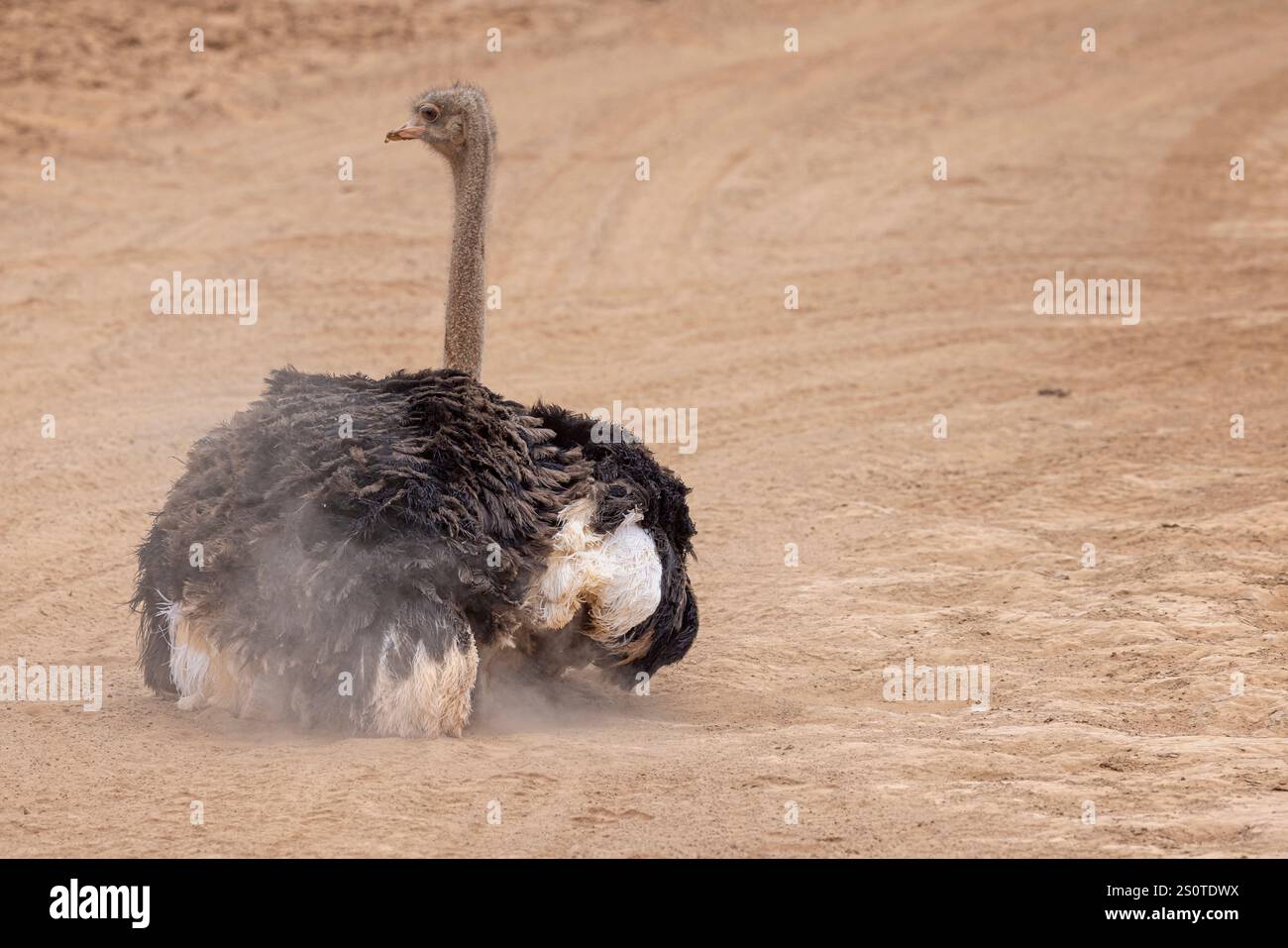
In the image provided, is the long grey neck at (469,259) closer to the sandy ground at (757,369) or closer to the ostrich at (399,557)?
the ostrich at (399,557)

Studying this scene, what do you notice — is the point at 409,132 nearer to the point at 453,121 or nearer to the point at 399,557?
the point at 453,121

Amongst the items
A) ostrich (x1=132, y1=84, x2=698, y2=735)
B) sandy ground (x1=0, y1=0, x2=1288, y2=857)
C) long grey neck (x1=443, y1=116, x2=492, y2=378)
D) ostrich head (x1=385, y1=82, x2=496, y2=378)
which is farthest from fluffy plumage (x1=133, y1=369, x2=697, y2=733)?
ostrich head (x1=385, y1=82, x2=496, y2=378)

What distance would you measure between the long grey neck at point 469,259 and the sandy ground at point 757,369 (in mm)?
1553

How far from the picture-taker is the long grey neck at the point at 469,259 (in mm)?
7605

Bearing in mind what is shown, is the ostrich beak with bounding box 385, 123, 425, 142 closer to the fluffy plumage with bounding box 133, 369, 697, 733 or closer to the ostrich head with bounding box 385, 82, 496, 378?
the ostrich head with bounding box 385, 82, 496, 378

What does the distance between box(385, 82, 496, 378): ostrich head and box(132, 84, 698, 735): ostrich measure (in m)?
0.82

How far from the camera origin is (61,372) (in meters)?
11.3

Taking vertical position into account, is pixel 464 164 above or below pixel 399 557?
above

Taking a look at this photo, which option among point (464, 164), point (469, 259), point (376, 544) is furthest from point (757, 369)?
point (376, 544)

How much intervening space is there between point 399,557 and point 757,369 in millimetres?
6246

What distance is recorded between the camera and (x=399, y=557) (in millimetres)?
6055

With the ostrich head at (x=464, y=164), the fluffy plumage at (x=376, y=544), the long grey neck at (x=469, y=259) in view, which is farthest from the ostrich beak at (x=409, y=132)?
the fluffy plumage at (x=376, y=544)
